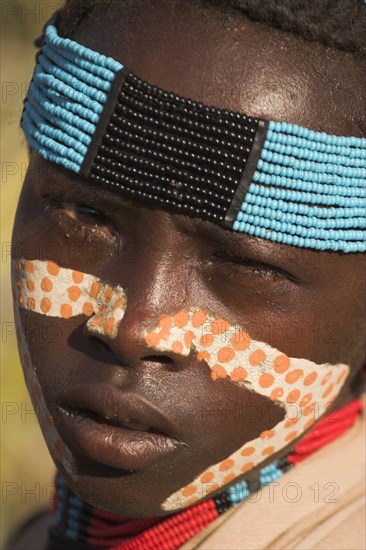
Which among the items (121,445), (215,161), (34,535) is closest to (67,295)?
(121,445)

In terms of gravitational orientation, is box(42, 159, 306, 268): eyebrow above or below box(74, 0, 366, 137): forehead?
below

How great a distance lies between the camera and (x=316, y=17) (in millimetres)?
2029

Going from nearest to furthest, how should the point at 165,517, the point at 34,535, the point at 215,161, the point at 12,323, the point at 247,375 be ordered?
the point at 215,161
the point at 247,375
the point at 165,517
the point at 34,535
the point at 12,323

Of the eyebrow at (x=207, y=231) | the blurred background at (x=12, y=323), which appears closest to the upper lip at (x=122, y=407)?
the eyebrow at (x=207, y=231)

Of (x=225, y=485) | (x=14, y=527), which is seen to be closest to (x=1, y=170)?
(x=14, y=527)

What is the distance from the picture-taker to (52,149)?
7.16 ft

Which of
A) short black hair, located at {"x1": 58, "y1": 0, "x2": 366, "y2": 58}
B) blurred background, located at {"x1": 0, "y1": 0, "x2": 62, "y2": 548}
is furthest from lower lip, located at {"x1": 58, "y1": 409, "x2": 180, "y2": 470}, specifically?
blurred background, located at {"x1": 0, "y1": 0, "x2": 62, "y2": 548}

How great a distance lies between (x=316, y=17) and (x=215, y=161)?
1.21 feet

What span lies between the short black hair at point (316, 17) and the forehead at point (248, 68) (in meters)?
0.01

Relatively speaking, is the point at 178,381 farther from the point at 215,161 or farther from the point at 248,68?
the point at 248,68

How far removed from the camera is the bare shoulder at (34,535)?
310cm

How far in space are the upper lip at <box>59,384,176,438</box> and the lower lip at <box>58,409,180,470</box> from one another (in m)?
0.03

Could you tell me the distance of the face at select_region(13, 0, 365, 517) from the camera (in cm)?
203

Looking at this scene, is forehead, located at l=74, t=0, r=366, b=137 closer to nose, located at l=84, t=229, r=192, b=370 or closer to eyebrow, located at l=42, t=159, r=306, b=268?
eyebrow, located at l=42, t=159, r=306, b=268
